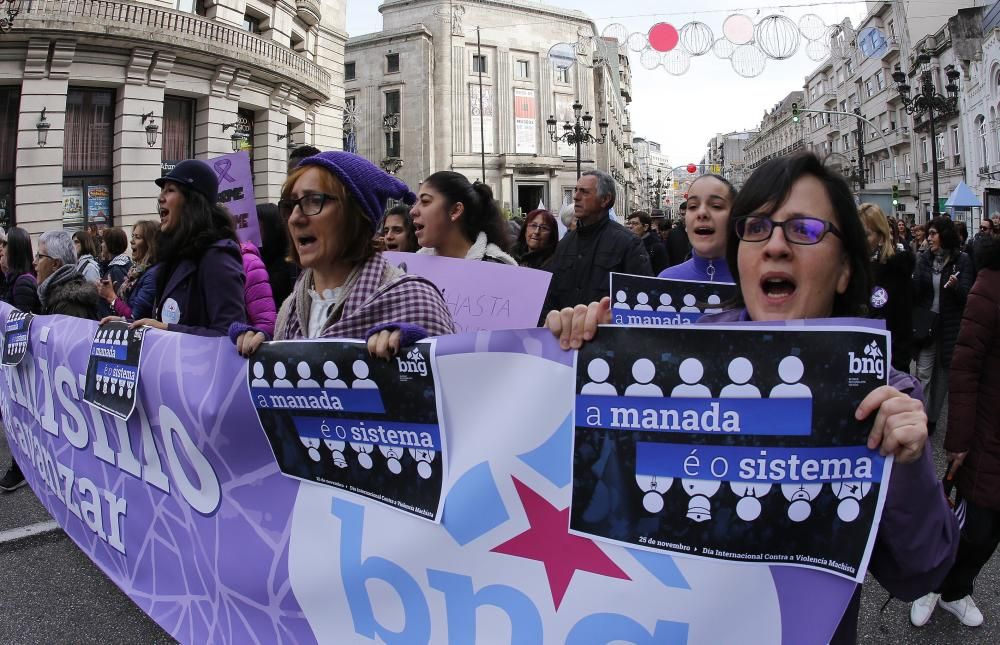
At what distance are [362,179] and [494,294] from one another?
4.67ft

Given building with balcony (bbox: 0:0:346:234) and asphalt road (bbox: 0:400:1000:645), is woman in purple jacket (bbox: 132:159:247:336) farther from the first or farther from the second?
building with balcony (bbox: 0:0:346:234)

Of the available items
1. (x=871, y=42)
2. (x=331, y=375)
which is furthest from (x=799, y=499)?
(x=871, y=42)

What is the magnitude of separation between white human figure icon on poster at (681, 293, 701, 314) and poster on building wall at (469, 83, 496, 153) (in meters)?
51.7

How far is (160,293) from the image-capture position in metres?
3.38

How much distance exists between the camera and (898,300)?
571cm

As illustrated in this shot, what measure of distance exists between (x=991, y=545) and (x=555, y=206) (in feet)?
174

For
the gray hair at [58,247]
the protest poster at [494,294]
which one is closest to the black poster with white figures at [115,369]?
the protest poster at [494,294]

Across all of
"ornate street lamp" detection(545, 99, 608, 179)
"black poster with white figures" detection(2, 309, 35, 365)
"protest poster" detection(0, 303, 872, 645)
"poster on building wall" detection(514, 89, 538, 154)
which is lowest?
"protest poster" detection(0, 303, 872, 645)

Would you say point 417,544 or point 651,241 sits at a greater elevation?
point 651,241

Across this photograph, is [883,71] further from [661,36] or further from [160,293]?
[160,293]

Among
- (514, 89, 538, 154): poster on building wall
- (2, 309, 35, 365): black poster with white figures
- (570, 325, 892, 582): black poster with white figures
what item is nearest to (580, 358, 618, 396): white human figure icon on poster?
(570, 325, 892, 582): black poster with white figures

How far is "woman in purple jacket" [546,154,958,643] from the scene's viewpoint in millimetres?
1339

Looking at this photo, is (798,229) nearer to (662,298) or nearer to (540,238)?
(662,298)

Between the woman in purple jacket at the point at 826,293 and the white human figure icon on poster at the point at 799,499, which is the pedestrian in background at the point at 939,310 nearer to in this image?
the woman in purple jacket at the point at 826,293
